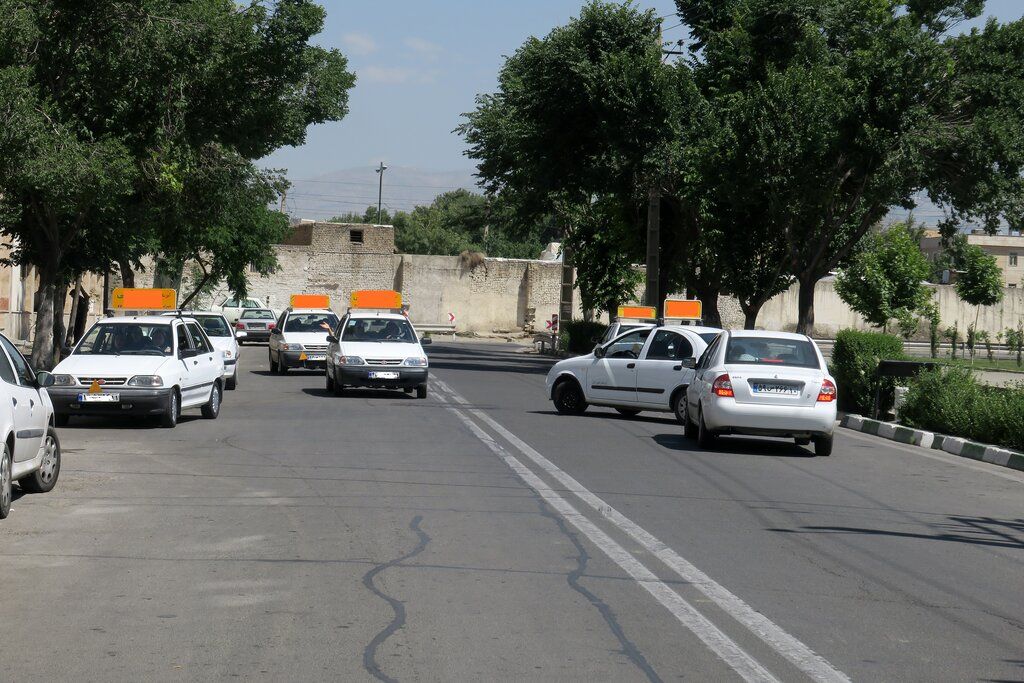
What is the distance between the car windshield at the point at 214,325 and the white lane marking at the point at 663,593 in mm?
19854

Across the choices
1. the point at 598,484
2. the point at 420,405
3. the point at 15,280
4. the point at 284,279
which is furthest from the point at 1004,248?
the point at 598,484

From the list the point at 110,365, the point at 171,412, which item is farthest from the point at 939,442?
the point at 110,365

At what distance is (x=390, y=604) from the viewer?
7301mm

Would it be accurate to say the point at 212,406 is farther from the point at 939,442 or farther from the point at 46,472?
the point at 939,442

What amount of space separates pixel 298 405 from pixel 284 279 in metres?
51.3

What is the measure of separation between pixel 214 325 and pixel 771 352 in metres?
18.8

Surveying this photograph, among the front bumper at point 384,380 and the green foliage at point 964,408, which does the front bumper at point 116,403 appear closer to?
the front bumper at point 384,380

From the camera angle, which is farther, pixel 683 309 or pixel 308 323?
pixel 683 309

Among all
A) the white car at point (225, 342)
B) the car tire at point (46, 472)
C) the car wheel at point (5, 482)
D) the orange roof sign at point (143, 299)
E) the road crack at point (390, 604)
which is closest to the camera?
the road crack at point (390, 604)

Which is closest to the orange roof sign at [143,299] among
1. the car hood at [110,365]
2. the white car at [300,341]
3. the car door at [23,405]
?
the car hood at [110,365]

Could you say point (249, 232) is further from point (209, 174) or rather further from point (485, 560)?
point (485, 560)

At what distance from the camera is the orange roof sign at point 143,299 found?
24.3 metres

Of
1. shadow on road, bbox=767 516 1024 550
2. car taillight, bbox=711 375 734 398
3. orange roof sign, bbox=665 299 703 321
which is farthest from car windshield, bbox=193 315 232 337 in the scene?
shadow on road, bbox=767 516 1024 550

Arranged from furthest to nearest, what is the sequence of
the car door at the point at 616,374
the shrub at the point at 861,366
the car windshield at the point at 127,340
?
the shrub at the point at 861,366
the car door at the point at 616,374
the car windshield at the point at 127,340
